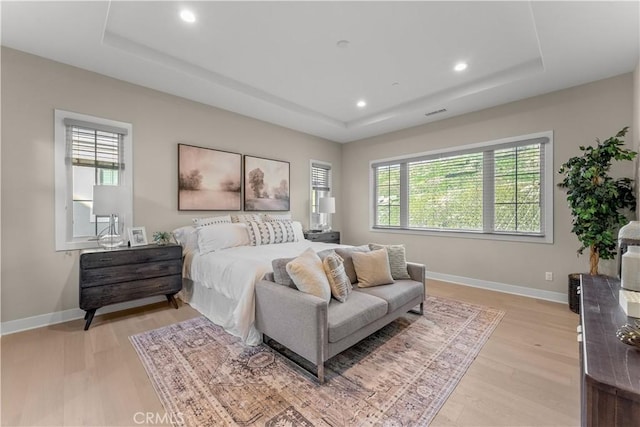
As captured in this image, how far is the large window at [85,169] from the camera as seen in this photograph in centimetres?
290

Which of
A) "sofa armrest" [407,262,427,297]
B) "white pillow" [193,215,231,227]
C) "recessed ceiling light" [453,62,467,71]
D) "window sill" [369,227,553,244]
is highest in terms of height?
Result: "recessed ceiling light" [453,62,467,71]

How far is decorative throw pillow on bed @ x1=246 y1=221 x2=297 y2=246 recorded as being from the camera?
3.69 m

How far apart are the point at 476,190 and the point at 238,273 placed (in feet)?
12.4

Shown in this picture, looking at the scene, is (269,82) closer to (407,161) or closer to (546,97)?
(407,161)

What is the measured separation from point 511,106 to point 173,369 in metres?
5.05

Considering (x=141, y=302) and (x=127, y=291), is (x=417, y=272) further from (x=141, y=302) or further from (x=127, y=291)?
(x=141, y=302)

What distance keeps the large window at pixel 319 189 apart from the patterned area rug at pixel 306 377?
3.11 meters

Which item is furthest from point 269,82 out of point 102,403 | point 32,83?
point 102,403

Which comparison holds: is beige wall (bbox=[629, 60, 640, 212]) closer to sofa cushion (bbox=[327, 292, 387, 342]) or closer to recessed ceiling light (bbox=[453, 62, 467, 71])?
recessed ceiling light (bbox=[453, 62, 467, 71])

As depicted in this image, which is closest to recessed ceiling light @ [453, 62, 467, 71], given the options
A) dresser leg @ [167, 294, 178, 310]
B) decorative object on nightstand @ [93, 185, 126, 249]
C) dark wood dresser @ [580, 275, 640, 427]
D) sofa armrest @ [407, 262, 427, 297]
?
sofa armrest @ [407, 262, 427, 297]

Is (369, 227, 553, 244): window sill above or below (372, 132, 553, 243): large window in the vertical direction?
below

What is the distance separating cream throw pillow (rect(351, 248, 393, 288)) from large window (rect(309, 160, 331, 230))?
2682mm

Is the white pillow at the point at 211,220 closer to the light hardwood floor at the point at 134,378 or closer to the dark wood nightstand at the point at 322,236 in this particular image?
the light hardwood floor at the point at 134,378

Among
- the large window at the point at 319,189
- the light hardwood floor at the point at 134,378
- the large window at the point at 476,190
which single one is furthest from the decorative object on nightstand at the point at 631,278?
the large window at the point at 319,189
